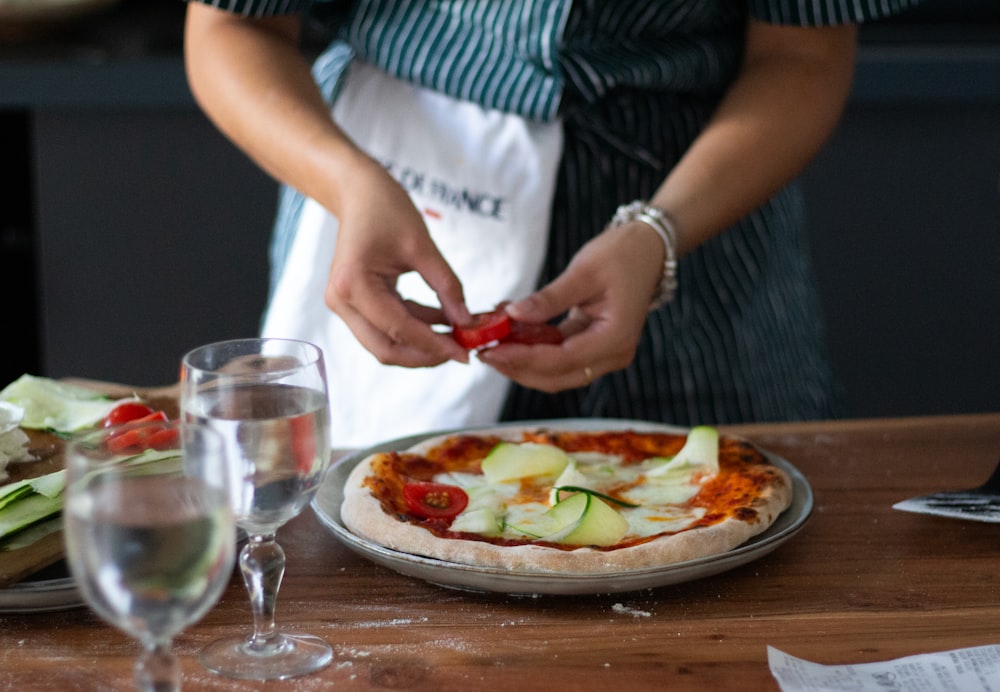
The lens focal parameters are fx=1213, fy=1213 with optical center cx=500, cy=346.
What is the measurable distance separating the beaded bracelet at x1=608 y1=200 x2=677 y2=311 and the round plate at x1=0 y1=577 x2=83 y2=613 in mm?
722

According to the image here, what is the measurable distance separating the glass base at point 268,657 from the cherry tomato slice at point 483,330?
0.40 m

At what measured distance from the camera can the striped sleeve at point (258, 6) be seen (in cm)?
145

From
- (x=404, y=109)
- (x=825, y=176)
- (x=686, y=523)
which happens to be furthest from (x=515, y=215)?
(x=825, y=176)

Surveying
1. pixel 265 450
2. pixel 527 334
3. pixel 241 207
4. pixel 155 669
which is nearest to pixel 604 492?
pixel 527 334

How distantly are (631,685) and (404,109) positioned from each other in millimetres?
955

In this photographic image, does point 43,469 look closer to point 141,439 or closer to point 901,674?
point 141,439

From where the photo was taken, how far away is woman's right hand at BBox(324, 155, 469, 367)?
119 cm

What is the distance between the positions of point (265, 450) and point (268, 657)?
0.56 feet

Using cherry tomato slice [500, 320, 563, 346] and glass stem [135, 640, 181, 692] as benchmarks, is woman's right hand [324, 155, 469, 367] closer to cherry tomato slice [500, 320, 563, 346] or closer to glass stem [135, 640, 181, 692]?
cherry tomato slice [500, 320, 563, 346]

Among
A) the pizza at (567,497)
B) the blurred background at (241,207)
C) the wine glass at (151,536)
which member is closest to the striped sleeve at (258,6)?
the pizza at (567,497)

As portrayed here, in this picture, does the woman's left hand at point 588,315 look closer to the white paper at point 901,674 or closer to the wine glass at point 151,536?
the white paper at point 901,674

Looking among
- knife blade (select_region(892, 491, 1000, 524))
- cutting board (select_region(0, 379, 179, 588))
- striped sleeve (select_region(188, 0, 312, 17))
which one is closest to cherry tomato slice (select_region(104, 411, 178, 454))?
cutting board (select_region(0, 379, 179, 588))

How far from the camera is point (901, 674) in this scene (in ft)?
2.71

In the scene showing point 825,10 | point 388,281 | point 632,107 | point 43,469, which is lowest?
point 43,469
